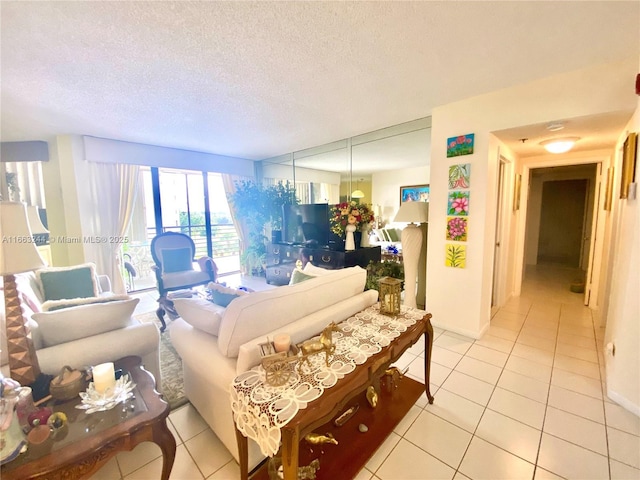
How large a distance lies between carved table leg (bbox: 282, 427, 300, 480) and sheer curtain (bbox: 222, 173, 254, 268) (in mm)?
4996

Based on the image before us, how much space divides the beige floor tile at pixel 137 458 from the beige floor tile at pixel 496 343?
9.30 ft

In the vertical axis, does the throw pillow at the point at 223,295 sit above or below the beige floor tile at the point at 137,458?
above

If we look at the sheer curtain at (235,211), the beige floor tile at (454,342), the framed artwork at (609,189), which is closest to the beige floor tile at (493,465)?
the beige floor tile at (454,342)

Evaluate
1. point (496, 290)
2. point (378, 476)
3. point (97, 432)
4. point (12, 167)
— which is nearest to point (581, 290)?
point (496, 290)

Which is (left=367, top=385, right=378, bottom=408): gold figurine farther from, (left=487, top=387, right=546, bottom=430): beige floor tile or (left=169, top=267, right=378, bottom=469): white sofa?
(left=487, top=387, right=546, bottom=430): beige floor tile

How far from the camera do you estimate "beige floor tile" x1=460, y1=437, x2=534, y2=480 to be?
136 centimetres

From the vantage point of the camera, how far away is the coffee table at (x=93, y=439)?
0.87 m

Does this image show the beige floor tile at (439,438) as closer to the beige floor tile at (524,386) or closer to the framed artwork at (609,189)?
the beige floor tile at (524,386)

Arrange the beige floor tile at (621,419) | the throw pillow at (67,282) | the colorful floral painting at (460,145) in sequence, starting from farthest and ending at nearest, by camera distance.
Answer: the colorful floral painting at (460,145), the throw pillow at (67,282), the beige floor tile at (621,419)

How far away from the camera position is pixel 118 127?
11.0ft

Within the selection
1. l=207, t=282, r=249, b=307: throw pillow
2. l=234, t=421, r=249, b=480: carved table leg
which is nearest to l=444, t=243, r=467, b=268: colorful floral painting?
l=207, t=282, r=249, b=307: throw pillow

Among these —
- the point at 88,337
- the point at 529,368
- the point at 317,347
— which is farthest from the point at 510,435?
the point at 88,337

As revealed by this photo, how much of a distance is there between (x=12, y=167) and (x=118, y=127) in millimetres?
2098

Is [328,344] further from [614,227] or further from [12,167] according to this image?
[12,167]
